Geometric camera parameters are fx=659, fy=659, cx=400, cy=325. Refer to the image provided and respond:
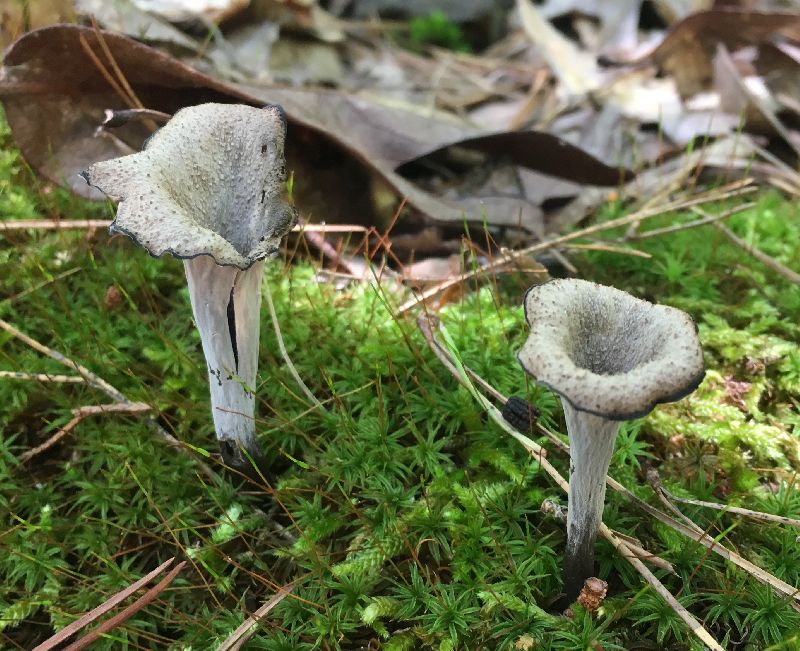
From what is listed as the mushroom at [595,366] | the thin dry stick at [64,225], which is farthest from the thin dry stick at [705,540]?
the thin dry stick at [64,225]

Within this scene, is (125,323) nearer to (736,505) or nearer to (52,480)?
(52,480)

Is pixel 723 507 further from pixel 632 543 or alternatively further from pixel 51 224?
pixel 51 224

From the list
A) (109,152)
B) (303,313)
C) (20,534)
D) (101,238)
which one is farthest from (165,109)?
(20,534)

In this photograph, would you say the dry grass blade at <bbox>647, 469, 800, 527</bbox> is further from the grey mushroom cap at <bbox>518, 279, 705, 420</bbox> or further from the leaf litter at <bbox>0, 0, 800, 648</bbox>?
the grey mushroom cap at <bbox>518, 279, 705, 420</bbox>

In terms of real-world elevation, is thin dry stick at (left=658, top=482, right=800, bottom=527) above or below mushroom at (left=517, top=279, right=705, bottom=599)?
below

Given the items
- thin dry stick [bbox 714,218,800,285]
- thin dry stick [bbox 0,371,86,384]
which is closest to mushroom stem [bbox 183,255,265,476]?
thin dry stick [bbox 0,371,86,384]

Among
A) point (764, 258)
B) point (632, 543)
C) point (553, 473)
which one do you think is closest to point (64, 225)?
point (553, 473)
